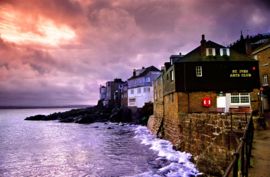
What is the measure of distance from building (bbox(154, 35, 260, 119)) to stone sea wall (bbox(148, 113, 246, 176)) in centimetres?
263

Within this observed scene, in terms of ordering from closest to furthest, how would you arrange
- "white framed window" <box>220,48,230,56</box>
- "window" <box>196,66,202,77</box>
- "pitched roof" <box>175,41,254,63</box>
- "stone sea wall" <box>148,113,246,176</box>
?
"stone sea wall" <box>148,113,246,176</box>
"window" <box>196,66,202,77</box>
"pitched roof" <box>175,41,254,63</box>
"white framed window" <box>220,48,230,56</box>

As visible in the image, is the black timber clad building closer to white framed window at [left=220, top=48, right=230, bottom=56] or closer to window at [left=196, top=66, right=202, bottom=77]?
window at [left=196, top=66, right=202, bottom=77]

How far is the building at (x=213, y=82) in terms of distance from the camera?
20953mm

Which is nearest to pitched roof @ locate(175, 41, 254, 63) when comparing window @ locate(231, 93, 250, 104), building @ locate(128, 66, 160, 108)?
window @ locate(231, 93, 250, 104)

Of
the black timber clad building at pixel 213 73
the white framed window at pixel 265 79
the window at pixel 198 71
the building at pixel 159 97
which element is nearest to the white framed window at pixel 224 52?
the black timber clad building at pixel 213 73

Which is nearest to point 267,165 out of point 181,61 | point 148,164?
point 148,164

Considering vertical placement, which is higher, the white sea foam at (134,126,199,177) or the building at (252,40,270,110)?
the building at (252,40,270,110)

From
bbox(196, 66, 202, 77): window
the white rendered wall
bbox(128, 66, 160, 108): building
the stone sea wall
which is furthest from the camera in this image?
bbox(128, 66, 160, 108): building

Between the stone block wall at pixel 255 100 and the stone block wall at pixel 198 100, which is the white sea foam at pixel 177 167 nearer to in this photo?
the stone block wall at pixel 198 100

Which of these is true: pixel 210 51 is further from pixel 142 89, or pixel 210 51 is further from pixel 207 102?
pixel 142 89

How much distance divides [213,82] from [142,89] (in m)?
37.7

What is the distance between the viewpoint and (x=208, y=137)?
14.3 metres

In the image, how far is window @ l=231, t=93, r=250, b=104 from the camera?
21.8 metres

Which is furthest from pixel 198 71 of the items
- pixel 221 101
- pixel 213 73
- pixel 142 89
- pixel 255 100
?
pixel 142 89
